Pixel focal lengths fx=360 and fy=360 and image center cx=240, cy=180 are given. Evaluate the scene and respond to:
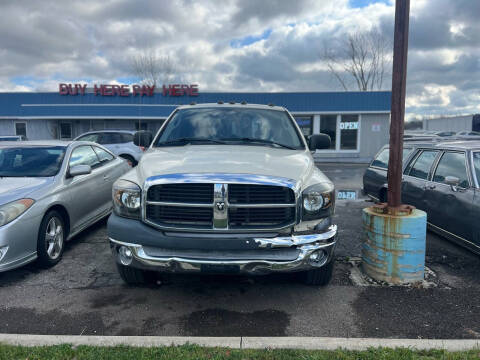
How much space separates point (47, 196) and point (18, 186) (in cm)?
35

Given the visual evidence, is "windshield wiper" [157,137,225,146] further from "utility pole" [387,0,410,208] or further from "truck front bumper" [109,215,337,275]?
"utility pole" [387,0,410,208]

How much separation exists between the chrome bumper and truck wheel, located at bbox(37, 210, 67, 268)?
1653mm

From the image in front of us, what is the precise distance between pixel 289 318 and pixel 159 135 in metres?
2.84

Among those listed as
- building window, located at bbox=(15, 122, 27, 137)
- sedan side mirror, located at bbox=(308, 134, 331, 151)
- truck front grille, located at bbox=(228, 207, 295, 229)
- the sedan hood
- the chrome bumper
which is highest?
building window, located at bbox=(15, 122, 27, 137)

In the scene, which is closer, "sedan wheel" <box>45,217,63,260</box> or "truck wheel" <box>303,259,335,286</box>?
"truck wheel" <box>303,259,335,286</box>

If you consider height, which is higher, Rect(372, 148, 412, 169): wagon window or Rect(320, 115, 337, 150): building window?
Rect(320, 115, 337, 150): building window

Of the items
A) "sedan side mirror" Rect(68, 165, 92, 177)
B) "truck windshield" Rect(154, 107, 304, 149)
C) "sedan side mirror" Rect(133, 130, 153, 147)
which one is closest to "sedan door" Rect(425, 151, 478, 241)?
"truck windshield" Rect(154, 107, 304, 149)

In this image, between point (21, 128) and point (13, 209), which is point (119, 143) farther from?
point (21, 128)

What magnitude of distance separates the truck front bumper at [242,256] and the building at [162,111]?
20.2 meters

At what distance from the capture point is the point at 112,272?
443 cm

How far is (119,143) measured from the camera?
12.2 metres

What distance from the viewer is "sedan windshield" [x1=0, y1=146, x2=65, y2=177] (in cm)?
495

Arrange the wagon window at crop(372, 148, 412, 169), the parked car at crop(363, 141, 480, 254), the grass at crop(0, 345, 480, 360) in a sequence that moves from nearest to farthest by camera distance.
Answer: the grass at crop(0, 345, 480, 360), the parked car at crop(363, 141, 480, 254), the wagon window at crop(372, 148, 412, 169)

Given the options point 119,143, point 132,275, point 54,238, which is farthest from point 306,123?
point 132,275
